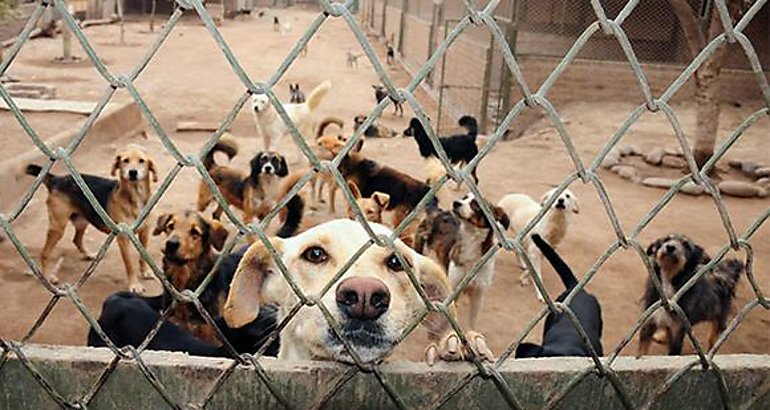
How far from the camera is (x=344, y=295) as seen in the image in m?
1.73

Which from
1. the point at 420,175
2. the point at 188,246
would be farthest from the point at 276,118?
the point at 188,246

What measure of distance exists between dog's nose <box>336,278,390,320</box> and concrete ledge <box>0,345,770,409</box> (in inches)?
4.9

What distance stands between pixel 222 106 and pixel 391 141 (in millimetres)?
3878

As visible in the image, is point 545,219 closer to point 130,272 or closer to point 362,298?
point 130,272

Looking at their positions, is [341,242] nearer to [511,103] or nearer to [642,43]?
[511,103]

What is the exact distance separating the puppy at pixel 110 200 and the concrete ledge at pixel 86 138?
1.42 feet

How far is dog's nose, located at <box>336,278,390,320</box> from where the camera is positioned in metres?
1.72

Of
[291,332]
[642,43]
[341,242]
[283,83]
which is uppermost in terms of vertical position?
[341,242]

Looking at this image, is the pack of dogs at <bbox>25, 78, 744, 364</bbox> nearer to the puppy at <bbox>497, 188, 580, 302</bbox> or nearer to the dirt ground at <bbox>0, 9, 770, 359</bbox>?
the puppy at <bbox>497, 188, 580, 302</bbox>

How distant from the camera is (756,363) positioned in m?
1.88

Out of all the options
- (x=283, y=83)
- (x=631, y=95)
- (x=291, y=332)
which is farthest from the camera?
(x=283, y=83)

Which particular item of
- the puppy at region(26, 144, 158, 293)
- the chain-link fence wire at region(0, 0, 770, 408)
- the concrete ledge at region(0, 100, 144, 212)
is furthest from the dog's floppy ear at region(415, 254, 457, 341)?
the concrete ledge at region(0, 100, 144, 212)

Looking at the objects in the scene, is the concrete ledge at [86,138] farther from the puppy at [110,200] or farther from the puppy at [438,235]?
the puppy at [438,235]

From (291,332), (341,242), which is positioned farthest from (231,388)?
(341,242)
